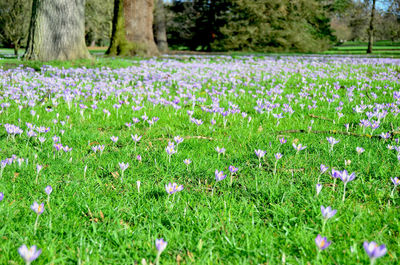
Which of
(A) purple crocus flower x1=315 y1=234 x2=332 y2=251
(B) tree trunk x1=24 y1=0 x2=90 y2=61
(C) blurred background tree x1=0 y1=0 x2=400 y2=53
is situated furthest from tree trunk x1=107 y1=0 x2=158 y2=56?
(A) purple crocus flower x1=315 y1=234 x2=332 y2=251

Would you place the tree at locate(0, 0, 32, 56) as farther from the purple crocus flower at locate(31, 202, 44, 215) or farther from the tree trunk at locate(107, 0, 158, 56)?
the purple crocus flower at locate(31, 202, 44, 215)

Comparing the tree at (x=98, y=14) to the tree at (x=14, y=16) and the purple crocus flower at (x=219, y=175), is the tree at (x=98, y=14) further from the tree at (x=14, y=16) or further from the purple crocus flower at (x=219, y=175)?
the purple crocus flower at (x=219, y=175)

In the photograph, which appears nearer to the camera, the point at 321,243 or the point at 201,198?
the point at 321,243

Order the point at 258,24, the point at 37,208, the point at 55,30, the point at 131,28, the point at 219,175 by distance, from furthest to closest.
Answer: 1. the point at 258,24
2. the point at 131,28
3. the point at 55,30
4. the point at 219,175
5. the point at 37,208

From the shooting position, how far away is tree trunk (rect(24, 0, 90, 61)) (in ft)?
29.7

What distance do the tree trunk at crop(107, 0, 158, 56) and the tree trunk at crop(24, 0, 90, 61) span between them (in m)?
6.04

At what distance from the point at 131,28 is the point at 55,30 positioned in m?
6.95

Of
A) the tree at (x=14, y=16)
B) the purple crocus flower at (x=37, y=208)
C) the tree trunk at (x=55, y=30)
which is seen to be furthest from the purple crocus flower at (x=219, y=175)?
the tree at (x=14, y=16)

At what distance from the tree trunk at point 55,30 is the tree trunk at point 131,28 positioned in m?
6.04

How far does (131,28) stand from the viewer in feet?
52.1

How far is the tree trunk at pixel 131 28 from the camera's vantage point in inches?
623

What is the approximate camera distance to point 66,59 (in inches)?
378

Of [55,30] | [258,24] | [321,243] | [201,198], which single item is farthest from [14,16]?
[321,243]

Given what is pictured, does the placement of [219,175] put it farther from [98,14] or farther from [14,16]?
[98,14]
